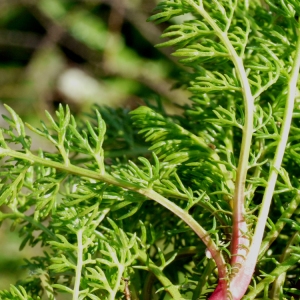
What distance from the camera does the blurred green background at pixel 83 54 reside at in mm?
1837

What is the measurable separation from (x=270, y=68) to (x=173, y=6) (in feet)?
0.29

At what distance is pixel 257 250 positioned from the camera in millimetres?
397

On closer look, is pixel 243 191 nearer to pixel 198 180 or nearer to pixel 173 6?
pixel 198 180

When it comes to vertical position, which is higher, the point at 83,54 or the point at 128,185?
the point at 128,185

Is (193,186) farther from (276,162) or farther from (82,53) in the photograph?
(82,53)

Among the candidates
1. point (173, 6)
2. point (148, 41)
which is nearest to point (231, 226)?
point (173, 6)

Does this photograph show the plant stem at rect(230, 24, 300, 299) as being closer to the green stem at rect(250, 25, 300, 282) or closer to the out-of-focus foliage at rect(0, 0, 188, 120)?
the green stem at rect(250, 25, 300, 282)

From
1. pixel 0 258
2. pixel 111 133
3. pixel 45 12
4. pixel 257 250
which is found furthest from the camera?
pixel 45 12

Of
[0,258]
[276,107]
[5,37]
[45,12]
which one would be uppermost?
[276,107]

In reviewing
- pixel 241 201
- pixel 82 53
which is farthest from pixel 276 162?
pixel 82 53

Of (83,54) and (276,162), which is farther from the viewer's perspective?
(83,54)

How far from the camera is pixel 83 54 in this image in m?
1.92

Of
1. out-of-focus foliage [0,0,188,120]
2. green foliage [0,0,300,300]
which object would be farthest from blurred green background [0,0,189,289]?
green foliage [0,0,300,300]

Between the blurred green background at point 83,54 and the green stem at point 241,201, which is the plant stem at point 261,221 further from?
the blurred green background at point 83,54
